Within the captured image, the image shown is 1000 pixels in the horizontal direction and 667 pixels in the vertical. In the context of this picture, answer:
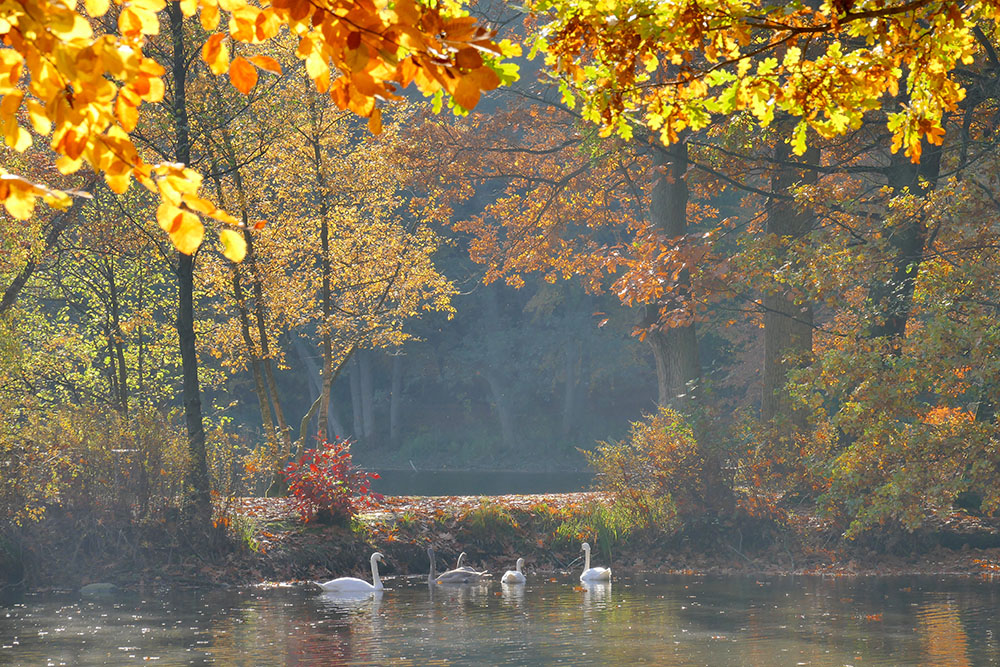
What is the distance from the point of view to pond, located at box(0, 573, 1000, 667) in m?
11.1

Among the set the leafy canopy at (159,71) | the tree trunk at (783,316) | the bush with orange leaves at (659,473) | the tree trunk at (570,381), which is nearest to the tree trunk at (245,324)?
the bush with orange leaves at (659,473)

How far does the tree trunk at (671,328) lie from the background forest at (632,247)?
0.07 m

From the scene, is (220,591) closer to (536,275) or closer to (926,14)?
(926,14)

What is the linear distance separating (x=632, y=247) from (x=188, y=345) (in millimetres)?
9016

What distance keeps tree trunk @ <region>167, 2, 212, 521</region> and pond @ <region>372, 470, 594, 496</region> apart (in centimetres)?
1535

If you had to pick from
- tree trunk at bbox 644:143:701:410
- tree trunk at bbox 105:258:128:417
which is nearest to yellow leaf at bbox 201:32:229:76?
tree trunk at bbox 644:143:701:410

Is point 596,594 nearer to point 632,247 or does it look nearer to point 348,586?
point 348,586

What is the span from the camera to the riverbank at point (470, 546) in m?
17.0

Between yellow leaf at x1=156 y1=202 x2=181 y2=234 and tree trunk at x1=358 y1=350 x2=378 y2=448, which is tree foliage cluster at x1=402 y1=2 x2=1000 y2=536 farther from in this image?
tree trunk at x1=358 y1=350 x2=378 y2=448

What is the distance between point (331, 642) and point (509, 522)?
26.9ft

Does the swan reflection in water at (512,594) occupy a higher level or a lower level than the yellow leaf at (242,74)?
lower

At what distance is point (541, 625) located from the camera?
516 inches

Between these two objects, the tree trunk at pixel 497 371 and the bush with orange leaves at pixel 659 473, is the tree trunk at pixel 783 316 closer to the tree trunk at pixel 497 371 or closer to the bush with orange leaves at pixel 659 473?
the bush with orange leaves at pixel 659 473

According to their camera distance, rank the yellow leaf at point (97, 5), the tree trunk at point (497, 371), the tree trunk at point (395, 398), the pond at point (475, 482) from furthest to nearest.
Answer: the tree trunk at point (395, 398)
the tree trunk at point (497, 371)
the pond at point (475, 482)
the yellow leaf at point (97, 5)
